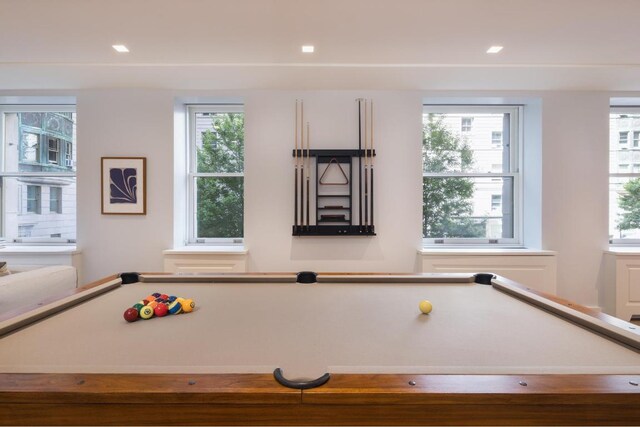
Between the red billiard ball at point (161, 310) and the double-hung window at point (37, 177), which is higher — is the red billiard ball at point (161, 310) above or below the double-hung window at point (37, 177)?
below

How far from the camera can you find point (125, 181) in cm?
330

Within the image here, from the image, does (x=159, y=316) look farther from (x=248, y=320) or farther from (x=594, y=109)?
(x=594, y=109)

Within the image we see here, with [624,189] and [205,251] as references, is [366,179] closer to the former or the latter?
[205,251]

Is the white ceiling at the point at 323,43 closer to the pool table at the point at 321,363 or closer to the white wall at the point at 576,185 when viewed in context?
the white wall at the point at 576,185

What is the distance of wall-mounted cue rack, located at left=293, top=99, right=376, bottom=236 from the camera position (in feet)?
10.6

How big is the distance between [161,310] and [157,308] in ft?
0.06

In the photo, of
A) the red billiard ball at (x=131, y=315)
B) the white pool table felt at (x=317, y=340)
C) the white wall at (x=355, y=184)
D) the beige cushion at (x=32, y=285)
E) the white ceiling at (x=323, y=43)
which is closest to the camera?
the white pool table felt at (x=317, y=340)

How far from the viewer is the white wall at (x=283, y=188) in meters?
3.29

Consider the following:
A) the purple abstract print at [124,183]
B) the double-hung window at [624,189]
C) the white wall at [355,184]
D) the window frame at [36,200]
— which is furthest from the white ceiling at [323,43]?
the window frame at [36,200]

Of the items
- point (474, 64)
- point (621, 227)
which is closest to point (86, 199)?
point (474, 64)

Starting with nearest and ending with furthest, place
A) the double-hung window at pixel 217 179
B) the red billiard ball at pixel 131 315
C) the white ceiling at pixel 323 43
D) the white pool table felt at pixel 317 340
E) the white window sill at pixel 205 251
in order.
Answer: the white pool table felt at pixel 317 340 → the red billiard ball at pixel 131 315 → the white ceiling at pixel 323 43 → the white window sill at pixel 205 251 → the double-hung window at pixel 217 179

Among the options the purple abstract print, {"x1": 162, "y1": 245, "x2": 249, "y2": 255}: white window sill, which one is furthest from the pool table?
the purple abstract print

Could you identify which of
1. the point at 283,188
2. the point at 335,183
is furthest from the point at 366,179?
the point at 283,188

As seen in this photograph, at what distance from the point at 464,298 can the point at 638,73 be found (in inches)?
124
